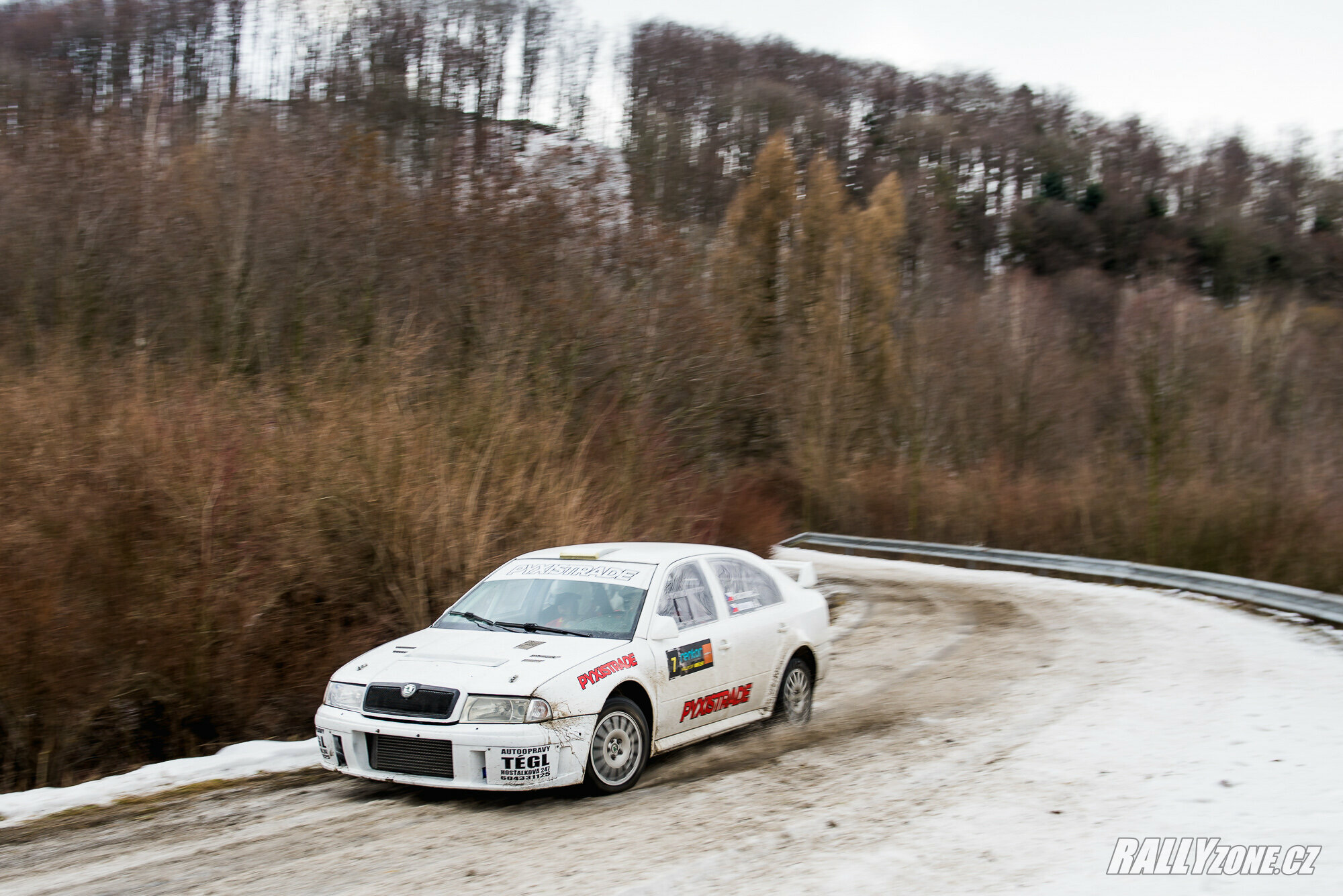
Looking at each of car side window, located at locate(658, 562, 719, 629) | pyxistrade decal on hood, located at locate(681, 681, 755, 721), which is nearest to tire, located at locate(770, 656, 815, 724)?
pyxistrade decal on hood, located at locate(681, 681, 755, 721)

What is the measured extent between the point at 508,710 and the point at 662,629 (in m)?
1.36

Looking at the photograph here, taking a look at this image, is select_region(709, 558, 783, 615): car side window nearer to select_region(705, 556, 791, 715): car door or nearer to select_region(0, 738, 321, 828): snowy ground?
select_region(705, 556, 791, 715): car door

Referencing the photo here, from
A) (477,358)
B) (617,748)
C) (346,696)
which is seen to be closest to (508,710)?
(617,748)

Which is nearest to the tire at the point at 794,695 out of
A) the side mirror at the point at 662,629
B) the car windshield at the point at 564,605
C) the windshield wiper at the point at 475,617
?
the side mirror at the point at 662,629

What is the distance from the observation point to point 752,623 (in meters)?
8.37

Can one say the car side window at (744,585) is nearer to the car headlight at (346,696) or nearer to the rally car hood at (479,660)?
the rally car hood at (479,660)

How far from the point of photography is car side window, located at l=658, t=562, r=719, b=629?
7.69 metres

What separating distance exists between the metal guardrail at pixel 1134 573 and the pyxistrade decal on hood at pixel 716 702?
31.6 ft

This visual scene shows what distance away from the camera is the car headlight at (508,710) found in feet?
20.8

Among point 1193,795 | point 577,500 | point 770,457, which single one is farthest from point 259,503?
point 770,457

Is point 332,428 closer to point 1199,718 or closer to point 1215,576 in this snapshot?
point 1199,718

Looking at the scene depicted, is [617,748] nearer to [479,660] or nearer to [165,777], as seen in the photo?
[479,660]

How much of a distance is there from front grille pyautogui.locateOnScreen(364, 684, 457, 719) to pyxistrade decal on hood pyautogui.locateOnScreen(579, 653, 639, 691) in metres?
0.79

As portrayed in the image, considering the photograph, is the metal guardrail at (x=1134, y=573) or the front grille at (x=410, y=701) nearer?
the front grille at (x=410, y=701)
